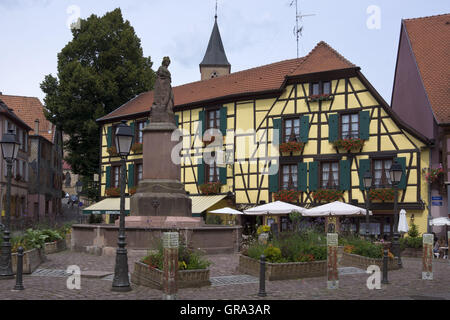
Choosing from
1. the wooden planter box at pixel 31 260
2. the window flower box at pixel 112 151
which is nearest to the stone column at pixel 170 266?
the wooden planter box at pixel 31 260

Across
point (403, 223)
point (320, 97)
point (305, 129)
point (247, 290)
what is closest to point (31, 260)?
point (247, 290)

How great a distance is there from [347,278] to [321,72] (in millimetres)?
16733

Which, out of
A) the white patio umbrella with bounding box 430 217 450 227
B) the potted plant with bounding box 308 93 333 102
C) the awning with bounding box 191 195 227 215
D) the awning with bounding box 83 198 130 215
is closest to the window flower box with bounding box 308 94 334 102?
the potted plant with bounding box 308 93 333 102

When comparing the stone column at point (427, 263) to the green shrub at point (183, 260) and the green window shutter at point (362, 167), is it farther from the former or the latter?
the green window shutter at point (362, 167)

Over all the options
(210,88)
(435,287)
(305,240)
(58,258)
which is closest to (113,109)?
(210,88)

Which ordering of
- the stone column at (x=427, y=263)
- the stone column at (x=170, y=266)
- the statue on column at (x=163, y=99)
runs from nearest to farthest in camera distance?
the stone column at (x=170, y=266) → the stone column at (x=427, y=263) → the statue on column at (x=163, y=99)

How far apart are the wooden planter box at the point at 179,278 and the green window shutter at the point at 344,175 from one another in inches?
675

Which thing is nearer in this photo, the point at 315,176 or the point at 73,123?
the point at 315,176

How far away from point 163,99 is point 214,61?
40.4 m

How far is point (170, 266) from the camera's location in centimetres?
995

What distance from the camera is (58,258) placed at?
1742 cm

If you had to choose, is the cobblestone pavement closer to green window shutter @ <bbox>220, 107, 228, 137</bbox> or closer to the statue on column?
the statue on column

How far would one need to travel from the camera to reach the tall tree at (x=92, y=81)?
37781 millimetres
